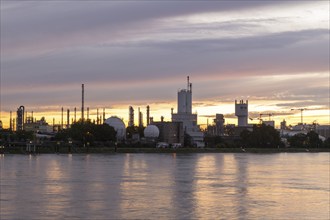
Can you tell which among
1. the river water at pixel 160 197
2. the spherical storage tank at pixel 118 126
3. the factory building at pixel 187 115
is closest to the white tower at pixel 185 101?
the factory building at pixel 187 115

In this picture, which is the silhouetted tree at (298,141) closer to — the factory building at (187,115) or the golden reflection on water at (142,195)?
the factory building at (187,115)

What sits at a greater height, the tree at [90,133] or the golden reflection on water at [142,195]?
the tree at [90,133]

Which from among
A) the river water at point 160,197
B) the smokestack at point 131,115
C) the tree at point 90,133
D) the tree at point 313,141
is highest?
the smokestack at point 131,115

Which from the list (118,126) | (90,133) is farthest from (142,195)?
(118,126)

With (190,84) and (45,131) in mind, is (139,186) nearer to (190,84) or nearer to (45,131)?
(190,84)

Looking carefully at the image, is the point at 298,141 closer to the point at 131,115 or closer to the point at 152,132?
the point at 131,115

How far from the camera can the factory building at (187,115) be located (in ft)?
557

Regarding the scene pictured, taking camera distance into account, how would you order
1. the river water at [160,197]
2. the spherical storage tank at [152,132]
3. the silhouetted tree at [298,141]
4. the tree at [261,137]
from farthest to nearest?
1. the silhouetted tree at [298,141]
2. the tree at [261,137]
3. the spherical storage tank at [152,132]
4. the river water at [160,197]

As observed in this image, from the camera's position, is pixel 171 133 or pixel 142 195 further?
pixel 171 133

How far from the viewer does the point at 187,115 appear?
171m

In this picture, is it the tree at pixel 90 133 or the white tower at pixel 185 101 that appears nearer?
the tree at pixel 90 133

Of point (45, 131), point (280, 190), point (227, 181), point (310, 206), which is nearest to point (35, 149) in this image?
point (45, 131)

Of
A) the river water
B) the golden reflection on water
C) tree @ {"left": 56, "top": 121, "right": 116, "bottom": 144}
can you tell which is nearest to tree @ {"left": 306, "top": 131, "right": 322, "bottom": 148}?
tree @ {"left": 56, "top": 121, "right": 116, "bottom": 144}

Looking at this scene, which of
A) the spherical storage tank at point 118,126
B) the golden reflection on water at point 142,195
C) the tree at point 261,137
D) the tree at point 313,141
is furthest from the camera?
the tree at point 313,141
